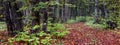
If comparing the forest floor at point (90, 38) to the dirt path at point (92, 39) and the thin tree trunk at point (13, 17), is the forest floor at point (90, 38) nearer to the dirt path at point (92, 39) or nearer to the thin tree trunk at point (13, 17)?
the dirt path at point (92, 39)

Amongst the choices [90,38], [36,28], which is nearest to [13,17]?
[36,28]

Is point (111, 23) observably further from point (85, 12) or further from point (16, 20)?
point (85, 12)

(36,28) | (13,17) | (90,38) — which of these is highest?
(13,17)

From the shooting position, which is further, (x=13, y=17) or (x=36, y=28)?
(x=13, y=17)

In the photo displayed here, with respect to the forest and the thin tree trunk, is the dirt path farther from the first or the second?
the thin tree trunk

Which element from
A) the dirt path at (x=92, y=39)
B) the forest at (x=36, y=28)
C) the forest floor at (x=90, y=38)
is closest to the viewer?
the forest at (x=36, y=28)

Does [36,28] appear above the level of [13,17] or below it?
below

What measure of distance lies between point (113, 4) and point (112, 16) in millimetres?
1089

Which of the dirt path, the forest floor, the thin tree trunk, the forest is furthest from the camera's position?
the thin tree trunk

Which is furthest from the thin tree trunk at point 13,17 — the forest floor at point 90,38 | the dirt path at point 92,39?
the dirt path at point 92,39

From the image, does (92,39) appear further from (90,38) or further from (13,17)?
(13,17)

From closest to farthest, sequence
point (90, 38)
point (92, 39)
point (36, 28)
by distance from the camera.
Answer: point (36, 28) → point (92, 39) → point (90, 38)

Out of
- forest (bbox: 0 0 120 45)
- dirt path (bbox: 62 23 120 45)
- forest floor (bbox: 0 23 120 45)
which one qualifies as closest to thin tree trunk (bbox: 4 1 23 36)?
forest (bbox: 0 0 120 45)

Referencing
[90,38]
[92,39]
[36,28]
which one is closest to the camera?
[36,28]
